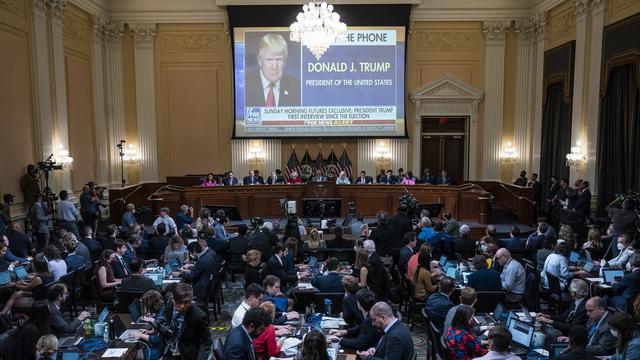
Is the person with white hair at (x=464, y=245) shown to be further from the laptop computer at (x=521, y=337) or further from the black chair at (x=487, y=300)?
the laptop computer at (x=521, y=337)

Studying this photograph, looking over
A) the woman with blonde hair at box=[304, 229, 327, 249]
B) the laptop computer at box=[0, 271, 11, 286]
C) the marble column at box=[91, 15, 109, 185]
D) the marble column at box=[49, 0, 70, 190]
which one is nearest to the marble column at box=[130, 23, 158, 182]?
the marble column at box=[91, 15, 109, 185]

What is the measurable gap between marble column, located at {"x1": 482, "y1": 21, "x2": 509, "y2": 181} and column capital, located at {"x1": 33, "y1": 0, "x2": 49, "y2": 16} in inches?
527

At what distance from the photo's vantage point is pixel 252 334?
4.49 m

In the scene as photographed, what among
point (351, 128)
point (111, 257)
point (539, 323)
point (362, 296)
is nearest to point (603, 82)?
point (351, 128)

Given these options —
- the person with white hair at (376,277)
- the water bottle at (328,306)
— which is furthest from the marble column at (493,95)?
the water bottle at (328,306)

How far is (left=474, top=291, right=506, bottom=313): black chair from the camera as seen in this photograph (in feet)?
21.1

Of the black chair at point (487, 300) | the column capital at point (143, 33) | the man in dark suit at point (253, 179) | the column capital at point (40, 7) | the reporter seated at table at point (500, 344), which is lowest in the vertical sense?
the black chair at point (487, 300)

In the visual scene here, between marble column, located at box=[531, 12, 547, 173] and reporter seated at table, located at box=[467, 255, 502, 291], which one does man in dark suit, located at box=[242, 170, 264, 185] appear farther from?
reporter seated at table, located at box=[467, 255, 502, 291]

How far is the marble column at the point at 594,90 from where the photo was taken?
13.2 m

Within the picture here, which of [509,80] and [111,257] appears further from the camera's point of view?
[509,80]

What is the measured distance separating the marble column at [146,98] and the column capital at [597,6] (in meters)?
13.3

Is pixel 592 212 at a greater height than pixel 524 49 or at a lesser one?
lesser

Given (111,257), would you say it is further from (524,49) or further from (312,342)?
(524,49)

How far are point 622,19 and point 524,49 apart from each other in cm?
582
